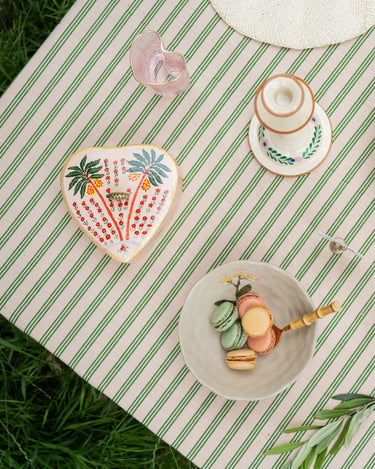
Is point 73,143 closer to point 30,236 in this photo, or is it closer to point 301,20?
point 30,236

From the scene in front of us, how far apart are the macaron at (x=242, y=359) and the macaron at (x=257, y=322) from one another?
0.04 meters

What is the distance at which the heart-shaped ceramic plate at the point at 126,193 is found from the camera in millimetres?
729

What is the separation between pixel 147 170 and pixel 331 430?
47 centimetres

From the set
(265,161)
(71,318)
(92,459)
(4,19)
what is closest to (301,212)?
(265,161)

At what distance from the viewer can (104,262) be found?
0.80m

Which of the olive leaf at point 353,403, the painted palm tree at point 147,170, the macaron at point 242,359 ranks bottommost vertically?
the macaron at point 242,359

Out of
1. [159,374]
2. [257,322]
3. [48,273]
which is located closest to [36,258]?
[48,273]

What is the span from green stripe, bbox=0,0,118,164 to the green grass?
0.45 m

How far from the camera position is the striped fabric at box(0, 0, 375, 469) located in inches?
29.8

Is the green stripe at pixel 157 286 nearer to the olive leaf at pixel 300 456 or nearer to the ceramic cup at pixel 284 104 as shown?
the ceramic cup at pixel 284 104

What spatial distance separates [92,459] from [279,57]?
94 cm

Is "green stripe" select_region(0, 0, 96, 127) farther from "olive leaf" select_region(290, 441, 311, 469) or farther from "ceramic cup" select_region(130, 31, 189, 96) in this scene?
"olive leaf" select_region(290, 441, 311, 469)

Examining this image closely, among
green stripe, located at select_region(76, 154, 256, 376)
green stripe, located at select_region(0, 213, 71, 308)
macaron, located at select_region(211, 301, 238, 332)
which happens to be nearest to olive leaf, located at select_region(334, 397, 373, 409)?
macaron, located at select_region(211, 301, 238, 332)

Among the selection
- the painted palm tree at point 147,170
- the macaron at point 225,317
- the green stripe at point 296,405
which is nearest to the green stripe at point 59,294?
the painted palm tree at point 147,170
